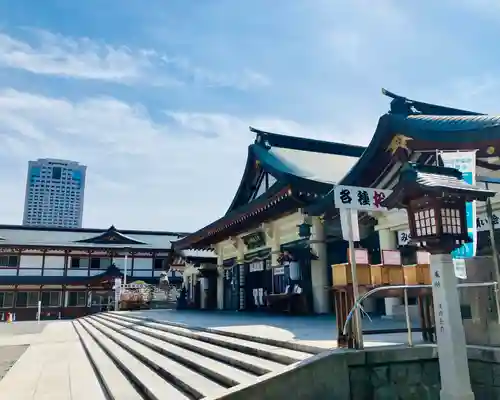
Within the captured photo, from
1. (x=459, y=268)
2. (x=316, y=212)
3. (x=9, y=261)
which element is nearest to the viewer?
(x=459, y=268)

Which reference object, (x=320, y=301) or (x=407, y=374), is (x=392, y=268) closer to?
(x=407, y=374)

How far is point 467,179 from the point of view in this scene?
5195 millimetres

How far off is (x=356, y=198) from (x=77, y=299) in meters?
35.5

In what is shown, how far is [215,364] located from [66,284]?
32.9 m

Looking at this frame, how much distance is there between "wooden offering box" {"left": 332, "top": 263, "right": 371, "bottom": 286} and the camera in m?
5.40

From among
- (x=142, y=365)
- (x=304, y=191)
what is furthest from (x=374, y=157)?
(x=142, y=365)

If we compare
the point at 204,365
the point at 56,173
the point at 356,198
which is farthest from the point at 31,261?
the point at 56,173

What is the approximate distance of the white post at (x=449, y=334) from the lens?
13.1 feet

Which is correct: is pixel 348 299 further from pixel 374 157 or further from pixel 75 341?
pixel 75 341

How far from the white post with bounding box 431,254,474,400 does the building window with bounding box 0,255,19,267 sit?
37.6 metres

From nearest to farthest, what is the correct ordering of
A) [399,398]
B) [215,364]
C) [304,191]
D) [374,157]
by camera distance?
[399,398], [215,364], [374,157], [304,191]

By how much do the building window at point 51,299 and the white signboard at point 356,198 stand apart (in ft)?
117

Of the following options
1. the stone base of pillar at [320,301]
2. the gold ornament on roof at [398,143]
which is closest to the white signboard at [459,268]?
the gold ornament on roof at [398,143]

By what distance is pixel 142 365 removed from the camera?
7.14 m
